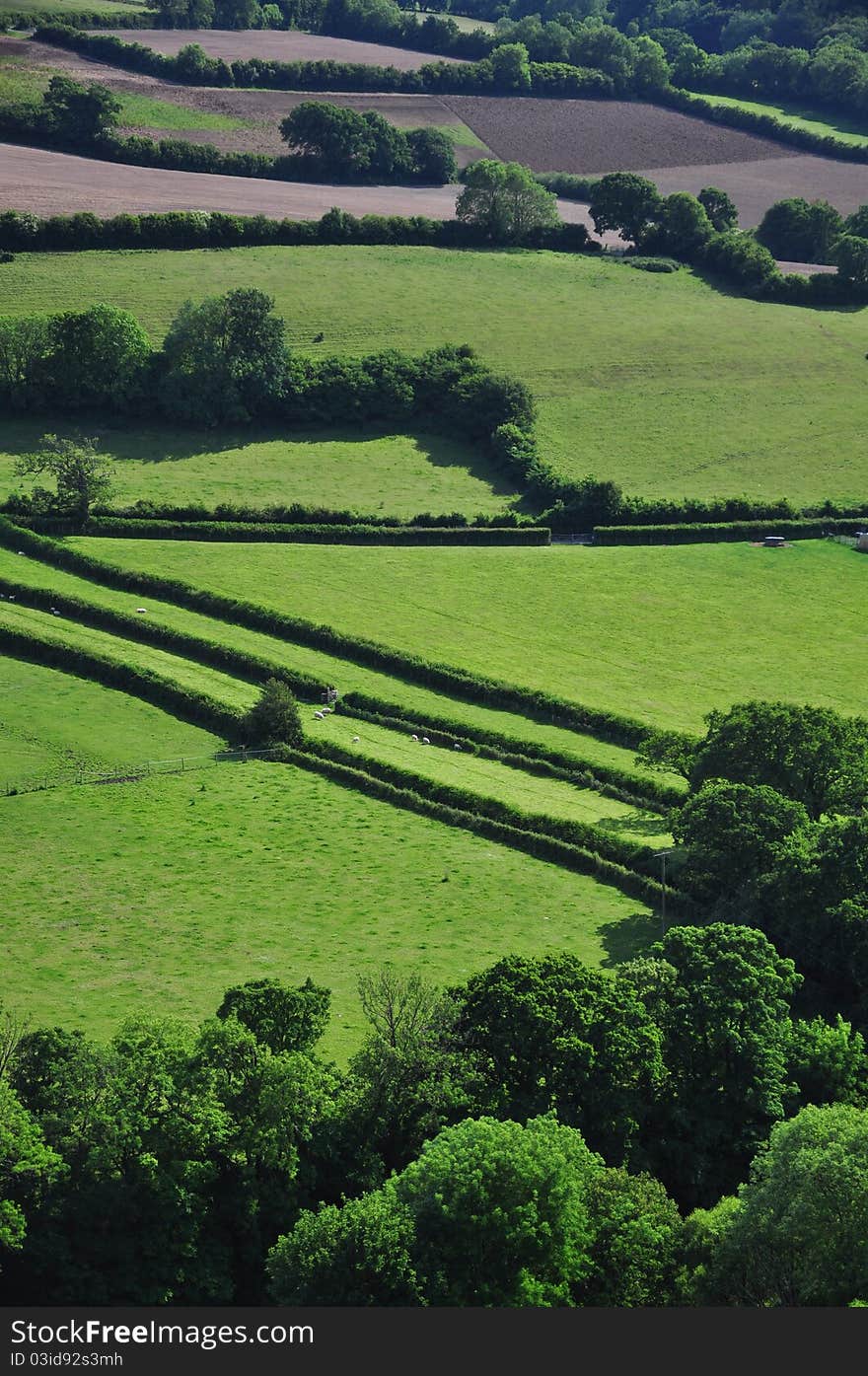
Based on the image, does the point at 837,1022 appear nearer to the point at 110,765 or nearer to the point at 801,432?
the point at 110,765

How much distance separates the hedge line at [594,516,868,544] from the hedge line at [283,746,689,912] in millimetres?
42670

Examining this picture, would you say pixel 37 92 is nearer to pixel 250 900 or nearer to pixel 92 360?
pixel 92 360

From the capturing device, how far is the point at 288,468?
13712 centimetres

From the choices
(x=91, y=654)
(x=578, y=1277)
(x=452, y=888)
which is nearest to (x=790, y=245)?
(x=91, y=654)

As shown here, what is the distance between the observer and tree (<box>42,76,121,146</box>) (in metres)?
187

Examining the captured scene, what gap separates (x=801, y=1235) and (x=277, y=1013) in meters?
19.4

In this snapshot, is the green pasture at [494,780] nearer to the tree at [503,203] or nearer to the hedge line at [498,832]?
the hedge line at [498,832]

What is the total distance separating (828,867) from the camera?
73375 mm

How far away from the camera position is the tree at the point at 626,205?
185 m

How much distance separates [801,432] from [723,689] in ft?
167

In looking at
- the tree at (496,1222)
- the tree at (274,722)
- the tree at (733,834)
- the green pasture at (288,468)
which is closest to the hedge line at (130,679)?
the tree at (274,722)

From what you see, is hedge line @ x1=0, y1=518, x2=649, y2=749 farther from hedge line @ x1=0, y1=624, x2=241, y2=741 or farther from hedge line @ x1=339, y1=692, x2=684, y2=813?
hedge line @ x1=0, y1=624, x2=241, y2=741

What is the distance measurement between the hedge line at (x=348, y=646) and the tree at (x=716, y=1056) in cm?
2946

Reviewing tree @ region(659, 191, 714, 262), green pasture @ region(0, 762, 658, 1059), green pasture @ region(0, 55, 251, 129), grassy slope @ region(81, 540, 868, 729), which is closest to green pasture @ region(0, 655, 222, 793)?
green pasture @ region(0, 762, 658, 1059)
